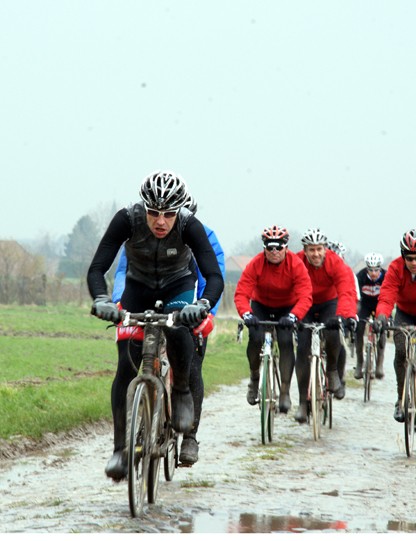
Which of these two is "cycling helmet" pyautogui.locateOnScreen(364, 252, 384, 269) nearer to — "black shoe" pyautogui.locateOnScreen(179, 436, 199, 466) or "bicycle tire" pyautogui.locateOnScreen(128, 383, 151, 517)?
"black shoe" pyautogui.locateOnScreen(179, 436, 199, 466)

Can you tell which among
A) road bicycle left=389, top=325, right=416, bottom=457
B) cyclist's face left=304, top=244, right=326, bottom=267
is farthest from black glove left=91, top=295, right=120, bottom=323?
cyclist's face left=304, top=244, right=326, bottom=267

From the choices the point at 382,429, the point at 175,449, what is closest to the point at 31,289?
the point at 382,429

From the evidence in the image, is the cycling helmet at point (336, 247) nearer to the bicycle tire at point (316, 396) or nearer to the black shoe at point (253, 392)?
the bicycle tire at point (316, 396)

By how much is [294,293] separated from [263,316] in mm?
515

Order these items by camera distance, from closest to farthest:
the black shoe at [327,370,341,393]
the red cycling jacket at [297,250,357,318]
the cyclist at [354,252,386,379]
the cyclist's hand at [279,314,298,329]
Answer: the cyclist's hand at [279,314,298,329] < the red cycling jacket at [297,250,357,318] < the black shoe at [327,370,341,393] < the cyclist at [354,252,386,379]

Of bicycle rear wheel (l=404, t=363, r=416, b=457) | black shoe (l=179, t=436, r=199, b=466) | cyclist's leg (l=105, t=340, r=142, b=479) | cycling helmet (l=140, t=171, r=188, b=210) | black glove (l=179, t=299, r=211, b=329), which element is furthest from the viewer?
bicycle rear wheel (l=404, t=363, r=416, b=457)

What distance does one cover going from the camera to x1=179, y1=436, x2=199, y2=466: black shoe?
8133 millimetres

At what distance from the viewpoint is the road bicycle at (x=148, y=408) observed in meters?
6.79

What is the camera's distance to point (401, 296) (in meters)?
11.6

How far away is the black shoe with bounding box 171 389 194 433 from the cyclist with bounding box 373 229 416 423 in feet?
12.1

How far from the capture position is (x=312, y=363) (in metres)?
12.6

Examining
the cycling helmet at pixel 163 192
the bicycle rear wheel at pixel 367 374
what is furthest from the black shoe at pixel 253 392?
the cycling helmet at pixel 163 192

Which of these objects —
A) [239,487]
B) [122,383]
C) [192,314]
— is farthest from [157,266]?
[239,487]
